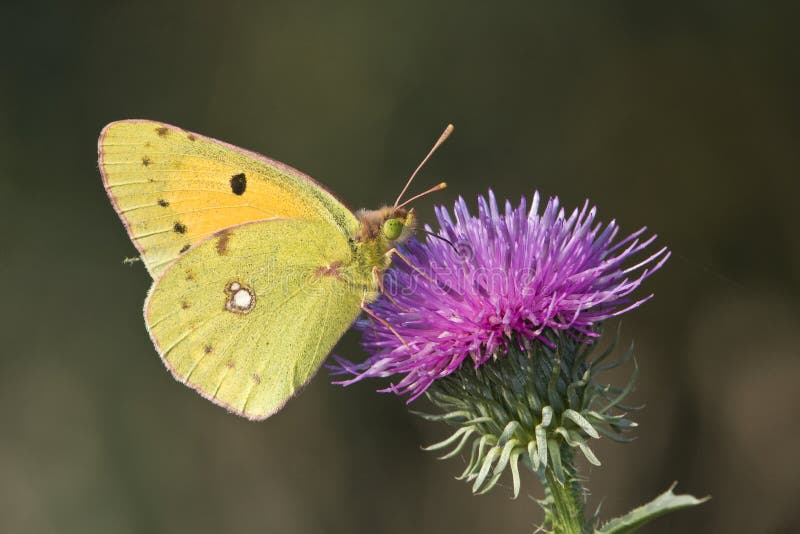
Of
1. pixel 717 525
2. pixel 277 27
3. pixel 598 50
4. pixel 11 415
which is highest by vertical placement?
pixel 598 50

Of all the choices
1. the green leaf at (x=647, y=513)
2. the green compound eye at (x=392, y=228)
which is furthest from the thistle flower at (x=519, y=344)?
the green leaf at (x=647, y=513)

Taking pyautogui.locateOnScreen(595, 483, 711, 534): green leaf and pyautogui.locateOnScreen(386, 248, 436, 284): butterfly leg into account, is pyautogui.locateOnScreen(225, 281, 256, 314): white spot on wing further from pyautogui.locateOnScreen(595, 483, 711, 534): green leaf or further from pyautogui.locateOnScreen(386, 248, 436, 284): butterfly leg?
pyautogui.locateOnScreen(595, 483, 711, 534): green leaf

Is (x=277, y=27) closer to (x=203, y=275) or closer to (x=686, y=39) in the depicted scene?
(x=686, y=39)

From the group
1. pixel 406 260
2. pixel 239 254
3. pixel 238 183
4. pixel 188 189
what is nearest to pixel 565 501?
pixel 406 260

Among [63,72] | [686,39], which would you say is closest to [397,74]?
[686,39]

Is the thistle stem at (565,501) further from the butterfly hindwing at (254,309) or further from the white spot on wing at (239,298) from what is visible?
the white spot on wing at (239,298)

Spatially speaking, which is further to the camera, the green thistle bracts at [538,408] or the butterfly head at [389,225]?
the butterfly head at [389,225]
